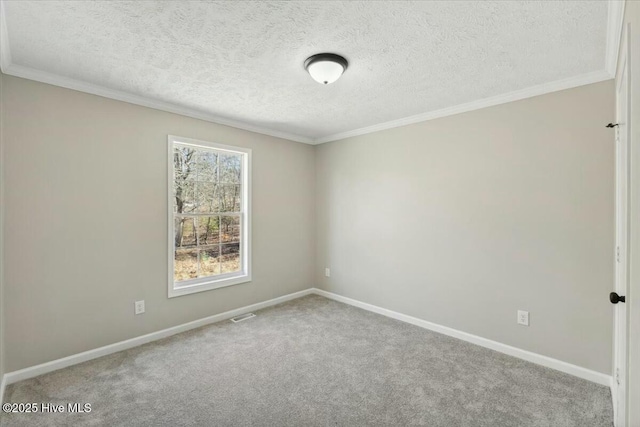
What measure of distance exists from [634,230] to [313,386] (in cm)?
214

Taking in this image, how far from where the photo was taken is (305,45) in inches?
79.2

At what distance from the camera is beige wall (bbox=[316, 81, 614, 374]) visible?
2.40 m

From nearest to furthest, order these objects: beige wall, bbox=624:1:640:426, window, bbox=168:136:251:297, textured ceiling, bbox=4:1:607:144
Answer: beige wall, bbox=624:1:640:426, textured ceiling, bbox=4:1:607:144, window, bbox=168:136:251:297

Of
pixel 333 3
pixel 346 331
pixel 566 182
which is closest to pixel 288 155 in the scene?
pixel 346 331

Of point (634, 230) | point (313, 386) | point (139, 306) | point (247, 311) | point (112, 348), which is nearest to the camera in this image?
point (634, 230)

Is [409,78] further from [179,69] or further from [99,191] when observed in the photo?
[99,191]

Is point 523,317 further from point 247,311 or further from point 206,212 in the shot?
point 206,212

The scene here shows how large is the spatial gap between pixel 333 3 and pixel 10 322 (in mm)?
3265

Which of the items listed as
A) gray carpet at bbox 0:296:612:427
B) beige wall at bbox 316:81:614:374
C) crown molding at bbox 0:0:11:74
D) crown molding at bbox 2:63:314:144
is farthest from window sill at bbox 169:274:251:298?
crown molding at bbox 0:0:11:74

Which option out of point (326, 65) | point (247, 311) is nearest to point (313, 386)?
point (247, 311)

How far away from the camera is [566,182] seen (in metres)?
2.52

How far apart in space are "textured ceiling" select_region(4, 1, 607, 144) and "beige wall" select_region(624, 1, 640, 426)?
65 centimetres

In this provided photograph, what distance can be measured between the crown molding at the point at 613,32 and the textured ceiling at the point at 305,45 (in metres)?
0.04

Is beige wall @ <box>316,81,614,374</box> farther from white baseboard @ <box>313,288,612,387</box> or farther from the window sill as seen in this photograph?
the window sill
